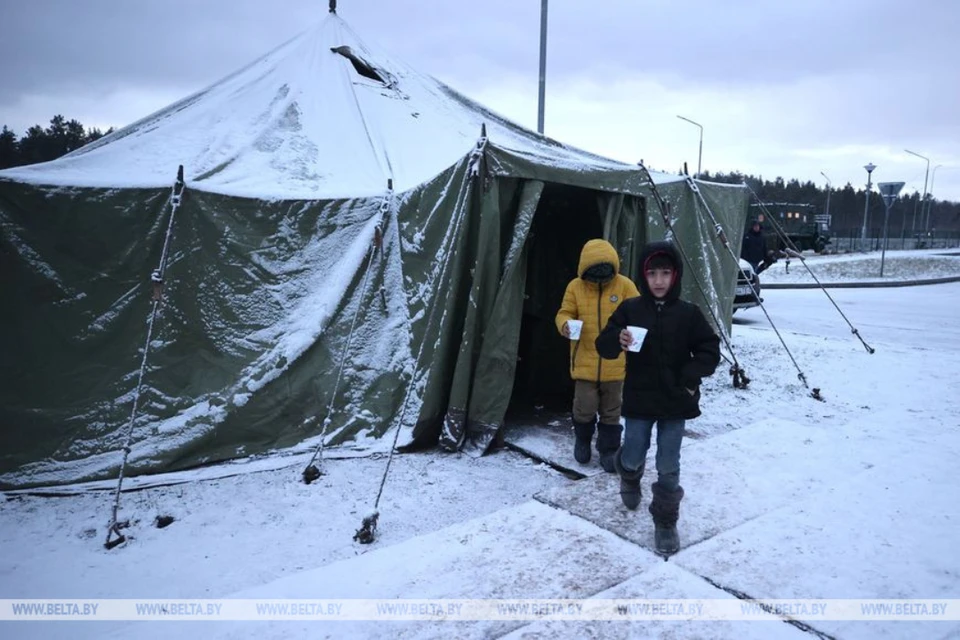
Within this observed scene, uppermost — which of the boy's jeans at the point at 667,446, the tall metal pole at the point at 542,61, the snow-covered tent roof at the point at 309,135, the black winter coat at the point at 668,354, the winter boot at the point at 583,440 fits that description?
the tall metal pole at the point at 542,61

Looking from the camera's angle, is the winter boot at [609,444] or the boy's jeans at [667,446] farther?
the winter boot at [609,444]

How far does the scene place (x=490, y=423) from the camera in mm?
4699

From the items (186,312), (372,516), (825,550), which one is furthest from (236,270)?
(825,550)

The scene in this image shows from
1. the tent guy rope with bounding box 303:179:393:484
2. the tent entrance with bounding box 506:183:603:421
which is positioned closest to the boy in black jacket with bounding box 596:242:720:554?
the tent guy rope with bounding box 303:179:393:484

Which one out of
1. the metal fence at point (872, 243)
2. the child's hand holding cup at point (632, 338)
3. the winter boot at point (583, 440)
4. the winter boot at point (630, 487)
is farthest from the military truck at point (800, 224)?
the child's hand holding cup at point (632, 338)

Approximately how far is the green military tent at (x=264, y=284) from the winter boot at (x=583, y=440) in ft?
2.19

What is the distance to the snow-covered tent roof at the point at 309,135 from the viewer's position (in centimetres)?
457

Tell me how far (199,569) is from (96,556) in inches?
26.3

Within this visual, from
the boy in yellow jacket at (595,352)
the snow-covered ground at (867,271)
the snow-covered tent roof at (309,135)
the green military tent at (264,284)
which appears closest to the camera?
the green military tent at (264,284)

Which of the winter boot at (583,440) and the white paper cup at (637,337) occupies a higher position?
the white paper cup at (637,337)

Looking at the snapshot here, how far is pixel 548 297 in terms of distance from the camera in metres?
6.68

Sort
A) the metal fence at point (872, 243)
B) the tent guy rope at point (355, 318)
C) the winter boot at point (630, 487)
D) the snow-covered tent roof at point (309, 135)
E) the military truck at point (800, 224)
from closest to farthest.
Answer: the winter boot at point (630, 487), the tent guy rope at point (355, 318), the snow-covered tent roof at point (309, 135), the military truck at point (800, 224), the metal fence at point (872, 243)

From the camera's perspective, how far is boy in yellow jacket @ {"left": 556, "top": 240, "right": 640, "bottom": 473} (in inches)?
167

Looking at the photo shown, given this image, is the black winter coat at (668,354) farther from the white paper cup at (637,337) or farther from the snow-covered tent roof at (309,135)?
the snow-covered tent roof at (309,135)
